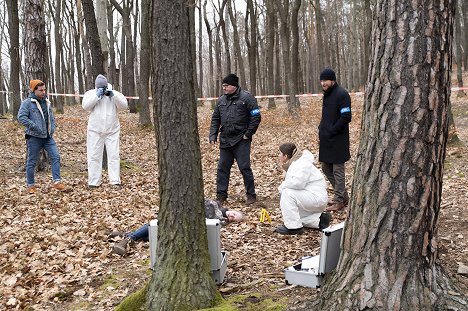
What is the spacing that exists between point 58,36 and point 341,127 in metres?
25.1

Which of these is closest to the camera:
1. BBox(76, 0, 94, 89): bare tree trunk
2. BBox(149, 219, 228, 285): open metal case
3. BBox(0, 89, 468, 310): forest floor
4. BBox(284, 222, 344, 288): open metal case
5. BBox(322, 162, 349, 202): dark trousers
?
BBox(284, 222, 344, 288): open metal case

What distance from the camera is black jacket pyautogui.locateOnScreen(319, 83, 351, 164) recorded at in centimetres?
674

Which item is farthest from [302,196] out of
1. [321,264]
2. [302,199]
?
[321,264]

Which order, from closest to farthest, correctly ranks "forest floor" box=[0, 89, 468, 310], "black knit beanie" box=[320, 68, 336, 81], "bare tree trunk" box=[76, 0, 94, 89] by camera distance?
"forest floor" box=[0, 89, 468, 310] → "black knit beanie" box=[320, 68, 336, 81] → "bare tree trunk" box=[76, 0, 94, 89]

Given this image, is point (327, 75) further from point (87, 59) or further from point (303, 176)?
point (87, 59)

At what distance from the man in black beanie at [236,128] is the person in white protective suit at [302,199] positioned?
1.48m

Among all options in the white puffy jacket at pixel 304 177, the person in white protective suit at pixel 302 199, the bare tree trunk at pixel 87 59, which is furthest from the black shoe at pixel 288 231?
the bare tree trunk at pixel 87 59

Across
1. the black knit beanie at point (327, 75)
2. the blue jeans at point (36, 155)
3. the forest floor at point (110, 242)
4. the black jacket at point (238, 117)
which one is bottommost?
the forest floor at point (110, 242)

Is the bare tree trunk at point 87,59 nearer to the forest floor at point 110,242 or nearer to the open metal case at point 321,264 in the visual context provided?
the forest floor at point 110,242

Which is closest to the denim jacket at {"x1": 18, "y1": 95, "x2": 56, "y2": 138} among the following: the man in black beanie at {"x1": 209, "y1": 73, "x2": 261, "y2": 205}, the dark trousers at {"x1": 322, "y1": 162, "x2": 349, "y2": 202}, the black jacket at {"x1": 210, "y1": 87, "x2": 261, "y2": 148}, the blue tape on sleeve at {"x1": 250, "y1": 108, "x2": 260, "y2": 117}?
the man in black beanie at {"x1": 209, "y1": 73, "x2": 261, "y2": 205}

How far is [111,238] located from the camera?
240 inches

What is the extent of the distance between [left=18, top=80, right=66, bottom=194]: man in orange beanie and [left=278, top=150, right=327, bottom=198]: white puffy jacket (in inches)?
177

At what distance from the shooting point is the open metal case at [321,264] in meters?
3.55

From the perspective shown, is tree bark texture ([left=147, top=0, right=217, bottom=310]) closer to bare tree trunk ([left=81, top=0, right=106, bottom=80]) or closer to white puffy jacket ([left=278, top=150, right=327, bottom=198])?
white puffy jacket ([left=278, top=150, right=327, bottom=198])
